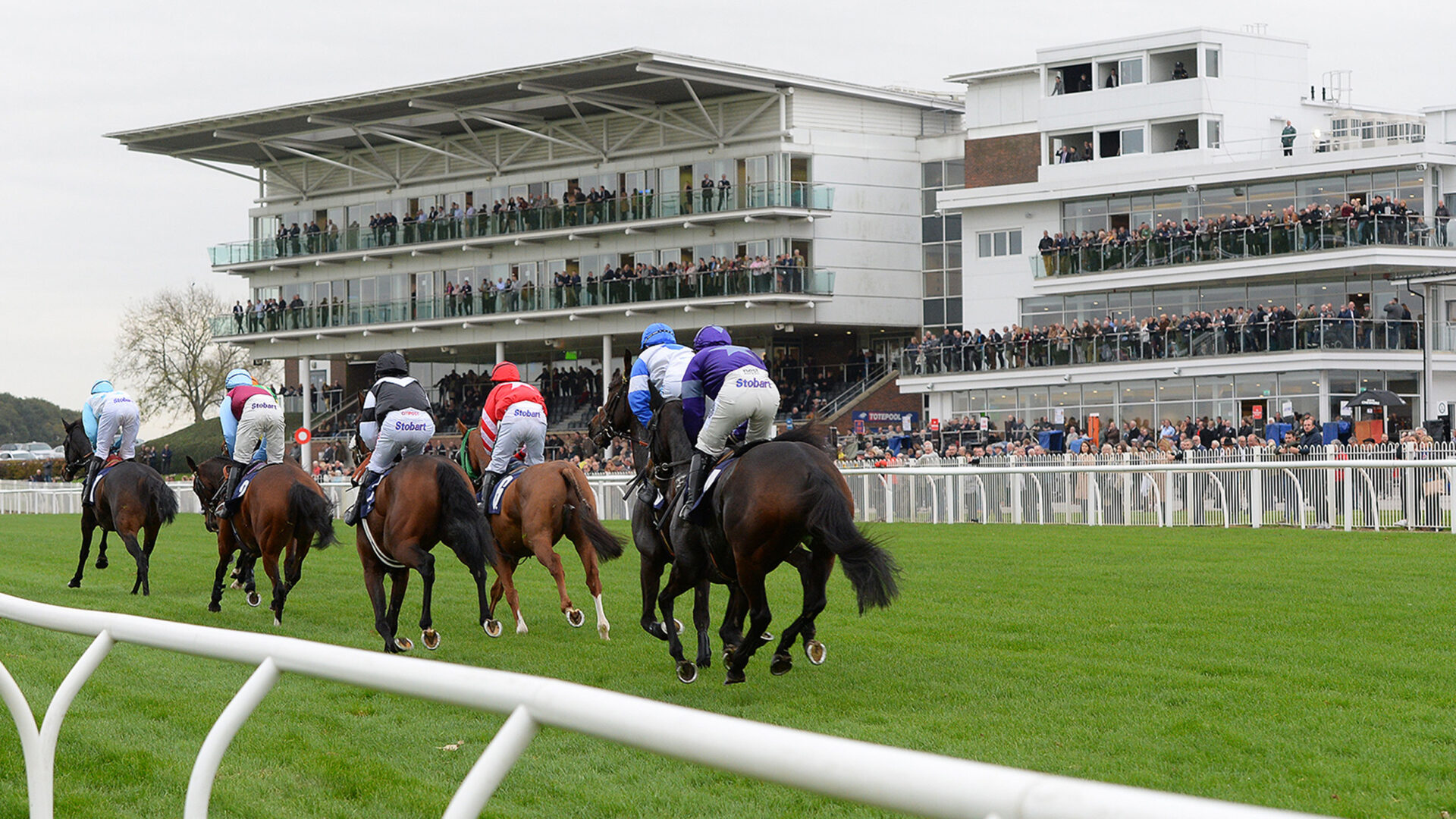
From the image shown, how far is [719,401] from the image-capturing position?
8070 mm

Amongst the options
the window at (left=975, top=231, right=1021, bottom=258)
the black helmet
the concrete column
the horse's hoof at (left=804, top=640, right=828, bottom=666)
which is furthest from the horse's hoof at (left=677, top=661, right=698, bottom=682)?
the concrete column

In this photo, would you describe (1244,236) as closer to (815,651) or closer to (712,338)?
(712,338)

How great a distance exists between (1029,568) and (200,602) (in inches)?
278

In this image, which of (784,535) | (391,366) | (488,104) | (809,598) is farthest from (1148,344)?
(784,535)

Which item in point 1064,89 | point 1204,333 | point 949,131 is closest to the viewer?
point 1204,333

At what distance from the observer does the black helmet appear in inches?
416

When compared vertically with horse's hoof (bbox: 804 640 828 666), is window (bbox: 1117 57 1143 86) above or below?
above

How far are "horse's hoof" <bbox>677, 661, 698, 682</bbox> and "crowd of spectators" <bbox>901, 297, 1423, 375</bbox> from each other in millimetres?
27760

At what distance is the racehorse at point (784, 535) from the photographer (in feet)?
23.7

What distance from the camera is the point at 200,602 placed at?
42.7ft

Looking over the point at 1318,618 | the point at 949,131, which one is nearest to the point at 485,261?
→ the point at 949,131

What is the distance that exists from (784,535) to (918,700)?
98cm

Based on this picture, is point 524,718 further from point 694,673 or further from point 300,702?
point 694,673

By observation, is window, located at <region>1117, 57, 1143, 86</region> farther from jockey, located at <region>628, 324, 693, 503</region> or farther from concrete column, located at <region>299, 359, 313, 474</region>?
jockey, located at <region>628, 324, 693, 503</region>
